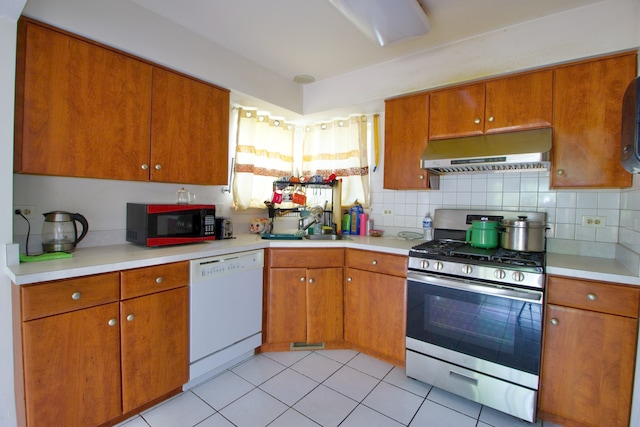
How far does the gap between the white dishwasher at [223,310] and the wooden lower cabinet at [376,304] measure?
0.72 metres

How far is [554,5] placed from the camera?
5.72ft

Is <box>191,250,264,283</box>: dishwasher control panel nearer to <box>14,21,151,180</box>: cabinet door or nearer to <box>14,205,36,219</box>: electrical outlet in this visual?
<box>14,21,151,180</box>: cabinet door

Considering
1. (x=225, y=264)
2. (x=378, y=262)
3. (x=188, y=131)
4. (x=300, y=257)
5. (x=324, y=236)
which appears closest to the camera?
(x=225, y=264)

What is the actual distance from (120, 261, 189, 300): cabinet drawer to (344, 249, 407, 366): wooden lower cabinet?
1.23 m

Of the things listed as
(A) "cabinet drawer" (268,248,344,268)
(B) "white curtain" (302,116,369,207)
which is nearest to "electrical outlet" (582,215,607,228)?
(B) "white curtain" (302,116,369,207)

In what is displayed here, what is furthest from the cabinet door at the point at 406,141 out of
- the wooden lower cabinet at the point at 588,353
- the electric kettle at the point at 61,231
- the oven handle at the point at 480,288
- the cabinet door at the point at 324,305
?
the electric kettle at the point at 61,231

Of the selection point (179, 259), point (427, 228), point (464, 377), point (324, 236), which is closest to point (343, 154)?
point (324, 236)

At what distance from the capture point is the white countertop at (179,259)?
1.34 meters

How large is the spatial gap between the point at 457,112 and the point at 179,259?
216 cm

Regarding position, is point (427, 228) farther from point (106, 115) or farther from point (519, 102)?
point (106, 115)

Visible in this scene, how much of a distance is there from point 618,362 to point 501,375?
0.53m

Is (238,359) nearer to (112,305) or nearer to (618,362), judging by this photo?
(112,305)

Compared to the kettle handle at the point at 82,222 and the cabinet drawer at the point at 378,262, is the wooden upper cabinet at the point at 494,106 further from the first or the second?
the kettle handle at the point at 82,222

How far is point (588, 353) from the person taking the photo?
1.53m
